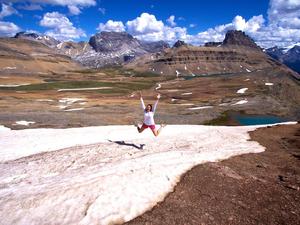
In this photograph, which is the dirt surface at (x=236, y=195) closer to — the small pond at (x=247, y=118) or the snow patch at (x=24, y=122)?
the snow patch at (x=24, y=122)

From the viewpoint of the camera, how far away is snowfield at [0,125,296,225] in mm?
17047

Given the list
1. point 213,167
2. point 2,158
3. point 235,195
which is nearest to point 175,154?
point 213,167

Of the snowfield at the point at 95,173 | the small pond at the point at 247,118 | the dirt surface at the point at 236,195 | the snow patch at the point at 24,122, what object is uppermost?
the snowfield at the point at 95,173

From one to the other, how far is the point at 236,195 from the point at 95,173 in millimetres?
8071

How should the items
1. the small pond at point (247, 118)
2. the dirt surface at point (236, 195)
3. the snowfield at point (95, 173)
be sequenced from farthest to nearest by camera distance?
the small pond at point (247, 118), the snowfield at point (95, 173), the dirt surface at point (236, 195)

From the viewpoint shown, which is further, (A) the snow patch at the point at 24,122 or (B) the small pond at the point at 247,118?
(B) the small pond at the point at 247,118

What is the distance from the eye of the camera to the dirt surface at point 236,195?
16047 mm

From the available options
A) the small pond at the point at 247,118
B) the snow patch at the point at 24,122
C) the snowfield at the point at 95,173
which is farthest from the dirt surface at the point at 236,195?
the small pond at the point at 247,118

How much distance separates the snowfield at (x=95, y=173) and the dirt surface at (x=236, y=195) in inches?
37.2

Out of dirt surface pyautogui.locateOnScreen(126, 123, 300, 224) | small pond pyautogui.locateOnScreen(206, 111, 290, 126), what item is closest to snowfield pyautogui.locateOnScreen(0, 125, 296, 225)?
dirt surface pyautogui.locateOnScreen(126, 123, 300, 224)

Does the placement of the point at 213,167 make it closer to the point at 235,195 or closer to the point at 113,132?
the point at 235,195

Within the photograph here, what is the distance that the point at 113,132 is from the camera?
4172 centimetres

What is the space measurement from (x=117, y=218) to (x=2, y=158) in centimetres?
1782

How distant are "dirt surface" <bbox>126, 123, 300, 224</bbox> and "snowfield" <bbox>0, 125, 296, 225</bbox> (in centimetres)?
94
